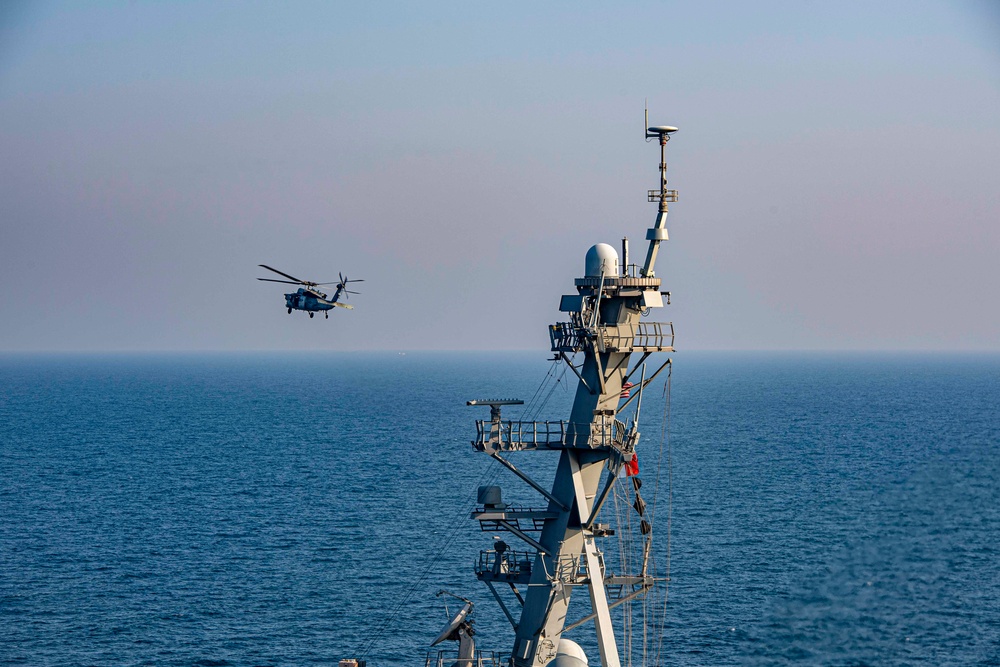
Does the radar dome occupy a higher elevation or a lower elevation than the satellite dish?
lower

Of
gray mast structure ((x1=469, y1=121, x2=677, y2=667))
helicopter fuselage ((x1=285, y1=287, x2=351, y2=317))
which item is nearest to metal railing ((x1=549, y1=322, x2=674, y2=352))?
gray mast structure ((x1=469, y1=121, x2=677, y2=667))

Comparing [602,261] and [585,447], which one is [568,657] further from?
[602,261]

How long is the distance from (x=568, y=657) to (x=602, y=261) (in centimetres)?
1407

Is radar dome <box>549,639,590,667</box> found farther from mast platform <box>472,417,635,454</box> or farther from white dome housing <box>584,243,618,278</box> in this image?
white dome housing <box>584,243,618,278</box>

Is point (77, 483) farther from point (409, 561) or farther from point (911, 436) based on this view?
point (911, 436)

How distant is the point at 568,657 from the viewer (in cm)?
4044

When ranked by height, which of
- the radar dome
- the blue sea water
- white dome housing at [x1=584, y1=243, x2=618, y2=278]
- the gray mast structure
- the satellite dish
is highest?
white dome housing at [x1=584, y1=243, x2=618, y2=278]

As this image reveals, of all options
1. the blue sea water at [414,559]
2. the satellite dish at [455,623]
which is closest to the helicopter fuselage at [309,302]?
the blue sea water at [414,559]

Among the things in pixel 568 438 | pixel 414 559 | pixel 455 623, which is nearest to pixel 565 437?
pixel 568 438

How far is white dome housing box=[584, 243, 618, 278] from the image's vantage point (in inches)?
1618

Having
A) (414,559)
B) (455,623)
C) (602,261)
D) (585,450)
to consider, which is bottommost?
(414,559)

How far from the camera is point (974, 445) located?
545 ft

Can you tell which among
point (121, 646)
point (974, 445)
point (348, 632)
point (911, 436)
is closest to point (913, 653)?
point (348, 632)

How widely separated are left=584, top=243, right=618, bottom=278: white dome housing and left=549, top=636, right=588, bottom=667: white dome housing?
13.4m
